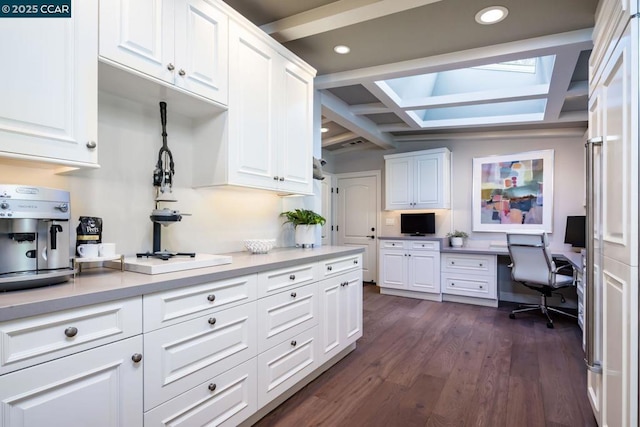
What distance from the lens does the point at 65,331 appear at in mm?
1064

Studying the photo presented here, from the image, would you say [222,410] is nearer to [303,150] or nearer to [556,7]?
[303,150]

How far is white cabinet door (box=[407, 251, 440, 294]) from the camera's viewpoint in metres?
4.84

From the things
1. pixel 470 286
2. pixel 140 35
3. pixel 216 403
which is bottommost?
pixel 470 286

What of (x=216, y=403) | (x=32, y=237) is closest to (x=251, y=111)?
(x=32, y=237)

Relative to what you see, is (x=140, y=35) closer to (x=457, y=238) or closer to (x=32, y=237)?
(x=32, y=237)

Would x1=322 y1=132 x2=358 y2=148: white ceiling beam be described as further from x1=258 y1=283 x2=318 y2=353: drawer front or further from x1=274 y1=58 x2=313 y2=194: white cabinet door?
x1=258 y1=283 x2=318 y2=353: drawer front

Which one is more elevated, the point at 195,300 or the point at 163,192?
A: the point at 163,192

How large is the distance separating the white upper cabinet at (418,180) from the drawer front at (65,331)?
15.3 feet

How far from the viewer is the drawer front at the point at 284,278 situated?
74.1 inches

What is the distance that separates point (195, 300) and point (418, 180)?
448 cm

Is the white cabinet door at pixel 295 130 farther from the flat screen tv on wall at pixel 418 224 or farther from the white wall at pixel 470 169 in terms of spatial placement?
the white wall at pixel 470 169

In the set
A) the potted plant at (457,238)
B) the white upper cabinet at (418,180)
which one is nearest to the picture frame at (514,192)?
the potted plant at (457,238)

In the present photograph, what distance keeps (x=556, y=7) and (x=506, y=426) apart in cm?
261

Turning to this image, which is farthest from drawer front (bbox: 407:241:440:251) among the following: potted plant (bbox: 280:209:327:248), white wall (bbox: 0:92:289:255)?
white wall (bbox: 0:92:289:255)
